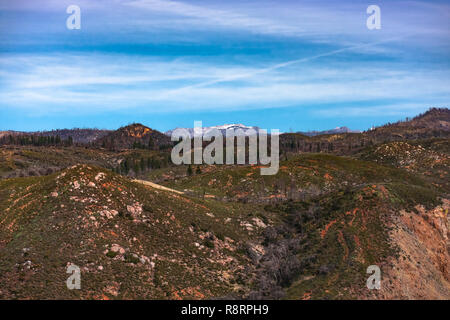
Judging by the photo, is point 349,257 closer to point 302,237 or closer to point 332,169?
point 302,237

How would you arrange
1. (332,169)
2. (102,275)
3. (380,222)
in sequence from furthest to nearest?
(332,169), (380,222), (102,275)

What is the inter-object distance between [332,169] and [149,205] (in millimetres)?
84287

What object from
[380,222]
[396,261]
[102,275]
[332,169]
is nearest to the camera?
[102,275]

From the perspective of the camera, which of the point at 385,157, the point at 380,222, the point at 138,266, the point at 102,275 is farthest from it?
the point at 385,157

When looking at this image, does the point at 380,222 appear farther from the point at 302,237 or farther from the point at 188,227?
the point at 188,227

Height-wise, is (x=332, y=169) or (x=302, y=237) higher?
(x=332, y=169)

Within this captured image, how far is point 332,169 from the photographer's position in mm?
126938
